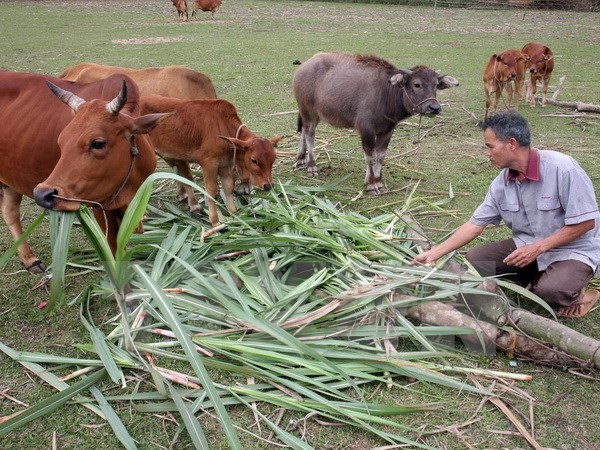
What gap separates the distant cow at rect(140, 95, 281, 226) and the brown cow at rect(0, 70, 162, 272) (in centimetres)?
101

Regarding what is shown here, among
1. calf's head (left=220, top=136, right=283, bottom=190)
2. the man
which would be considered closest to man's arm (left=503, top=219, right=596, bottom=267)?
the man

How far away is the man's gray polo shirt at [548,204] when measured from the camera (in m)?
3.96

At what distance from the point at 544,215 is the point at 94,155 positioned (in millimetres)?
3167

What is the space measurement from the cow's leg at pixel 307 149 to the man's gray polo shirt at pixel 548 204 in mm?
Answer: 3332

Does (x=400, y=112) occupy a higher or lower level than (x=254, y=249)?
higher

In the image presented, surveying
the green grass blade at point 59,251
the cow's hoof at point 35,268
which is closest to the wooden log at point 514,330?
the green grass blade at point 59,251

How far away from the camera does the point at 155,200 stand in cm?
616

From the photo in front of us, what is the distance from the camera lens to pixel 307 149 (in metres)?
7.49

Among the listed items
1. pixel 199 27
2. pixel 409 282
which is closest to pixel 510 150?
pixel 409 282

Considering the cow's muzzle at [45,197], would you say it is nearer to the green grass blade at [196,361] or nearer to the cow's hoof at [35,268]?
the green grass blade at [196,361]

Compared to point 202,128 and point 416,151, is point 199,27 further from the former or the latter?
point 202,128

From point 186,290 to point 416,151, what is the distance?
509 centimetres

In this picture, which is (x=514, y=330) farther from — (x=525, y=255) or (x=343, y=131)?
(x=343, y=131)

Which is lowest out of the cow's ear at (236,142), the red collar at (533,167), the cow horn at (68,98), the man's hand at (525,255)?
the man's hand at (525,255)
